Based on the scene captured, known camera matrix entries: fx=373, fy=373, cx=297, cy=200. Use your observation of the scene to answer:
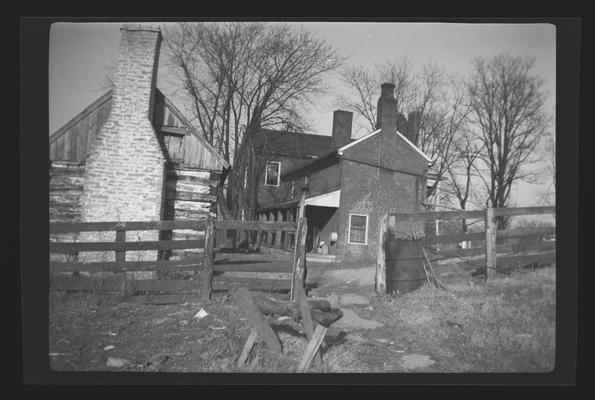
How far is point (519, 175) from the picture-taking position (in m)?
6.21

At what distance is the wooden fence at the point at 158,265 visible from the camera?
6359mm

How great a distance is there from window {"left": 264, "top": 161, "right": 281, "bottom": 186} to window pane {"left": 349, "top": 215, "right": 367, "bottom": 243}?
13.8 metres

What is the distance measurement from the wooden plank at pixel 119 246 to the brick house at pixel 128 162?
307 mm

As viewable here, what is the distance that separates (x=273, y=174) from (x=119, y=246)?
1698cm

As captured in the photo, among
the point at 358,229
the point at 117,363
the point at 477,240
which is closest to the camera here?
the point at 117,363

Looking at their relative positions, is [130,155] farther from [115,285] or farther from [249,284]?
[249,284]

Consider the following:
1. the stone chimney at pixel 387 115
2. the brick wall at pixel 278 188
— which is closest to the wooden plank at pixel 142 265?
the stone chimney at pixel 387 115

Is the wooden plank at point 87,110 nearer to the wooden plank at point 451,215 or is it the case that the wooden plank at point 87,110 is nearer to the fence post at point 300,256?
the fence post at point 300,256

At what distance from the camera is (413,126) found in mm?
9305

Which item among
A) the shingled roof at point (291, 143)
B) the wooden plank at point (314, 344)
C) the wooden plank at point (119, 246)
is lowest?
the wooden plank at point (314, 344)

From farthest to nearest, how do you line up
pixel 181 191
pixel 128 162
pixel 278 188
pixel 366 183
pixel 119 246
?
pixel 278 188 → pixel 366 183 → pixel 181 191 → pixel 128 162 → pixel 119 246

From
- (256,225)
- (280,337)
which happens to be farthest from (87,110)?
(280,337)

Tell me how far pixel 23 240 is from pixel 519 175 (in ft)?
24.7
